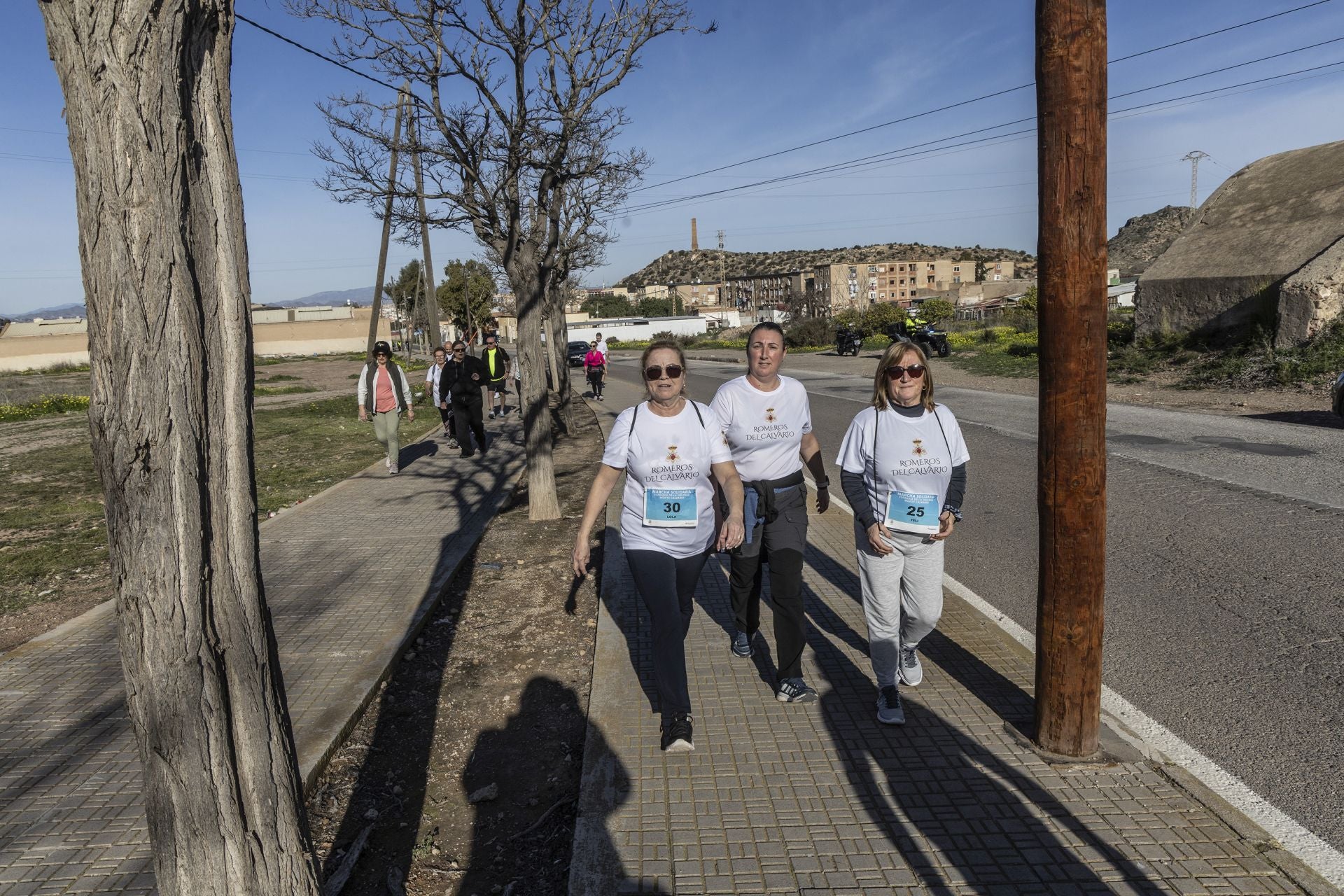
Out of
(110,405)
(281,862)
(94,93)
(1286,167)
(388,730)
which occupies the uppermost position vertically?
(1286,167)

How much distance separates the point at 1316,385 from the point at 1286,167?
10152 mm

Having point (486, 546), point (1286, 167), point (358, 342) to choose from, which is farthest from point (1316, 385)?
point (358, 342)

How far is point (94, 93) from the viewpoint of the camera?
2.05 m

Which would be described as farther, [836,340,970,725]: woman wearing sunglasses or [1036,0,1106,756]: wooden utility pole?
[836,340,970,725]: woman wearing sunglasses

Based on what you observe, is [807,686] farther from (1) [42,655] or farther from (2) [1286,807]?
(1) [42,655]

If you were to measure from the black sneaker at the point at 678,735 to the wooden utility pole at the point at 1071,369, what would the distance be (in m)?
1.51

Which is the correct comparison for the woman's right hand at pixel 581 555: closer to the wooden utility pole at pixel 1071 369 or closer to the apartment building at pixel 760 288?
the wooden utility pole at pixel 1071 369

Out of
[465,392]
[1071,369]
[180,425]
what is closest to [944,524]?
[1071,369]

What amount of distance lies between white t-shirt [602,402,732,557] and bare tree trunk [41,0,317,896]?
6.71ft

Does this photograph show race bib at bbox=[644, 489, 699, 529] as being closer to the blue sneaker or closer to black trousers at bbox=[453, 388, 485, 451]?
the blue sneaker

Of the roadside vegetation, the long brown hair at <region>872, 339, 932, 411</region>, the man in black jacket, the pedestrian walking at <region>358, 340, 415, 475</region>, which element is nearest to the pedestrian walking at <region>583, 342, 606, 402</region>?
the roadside vegetation

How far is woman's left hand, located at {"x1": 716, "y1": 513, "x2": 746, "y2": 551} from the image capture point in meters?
4.36

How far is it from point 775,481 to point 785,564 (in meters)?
0.42

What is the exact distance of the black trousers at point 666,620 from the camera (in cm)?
427
